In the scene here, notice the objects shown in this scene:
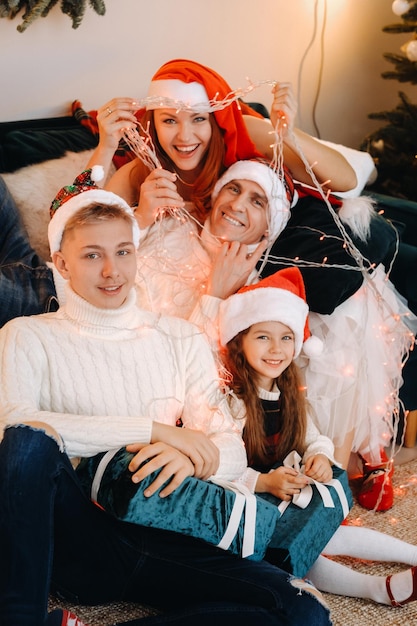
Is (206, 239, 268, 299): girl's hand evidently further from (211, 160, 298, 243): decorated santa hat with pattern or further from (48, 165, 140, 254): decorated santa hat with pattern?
(48, 165, 140, 254): decorated santa hat with pattern

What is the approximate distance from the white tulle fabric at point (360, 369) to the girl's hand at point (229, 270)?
0.74 feet

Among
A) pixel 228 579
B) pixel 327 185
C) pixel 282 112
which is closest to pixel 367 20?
pixel 327 185

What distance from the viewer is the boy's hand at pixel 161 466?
143cm

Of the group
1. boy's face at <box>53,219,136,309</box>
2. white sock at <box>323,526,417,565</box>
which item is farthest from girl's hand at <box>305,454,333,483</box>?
boy's face at <box>53,219,136,309</box>

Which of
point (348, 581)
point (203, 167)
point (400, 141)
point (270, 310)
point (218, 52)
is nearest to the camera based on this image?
point (348, 581)

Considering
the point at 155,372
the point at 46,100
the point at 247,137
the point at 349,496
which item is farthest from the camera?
the point at 46,100

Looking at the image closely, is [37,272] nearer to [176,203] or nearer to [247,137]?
[176,203]

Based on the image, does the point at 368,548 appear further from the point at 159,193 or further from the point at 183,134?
the point at 183,134

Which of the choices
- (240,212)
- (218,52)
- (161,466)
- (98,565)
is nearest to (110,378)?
(161,466)

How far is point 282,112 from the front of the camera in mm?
1958

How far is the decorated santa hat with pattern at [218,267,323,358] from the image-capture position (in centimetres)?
180

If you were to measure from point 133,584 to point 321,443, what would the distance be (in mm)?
602

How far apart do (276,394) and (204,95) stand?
856 millimetres

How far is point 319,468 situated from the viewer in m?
1.74
